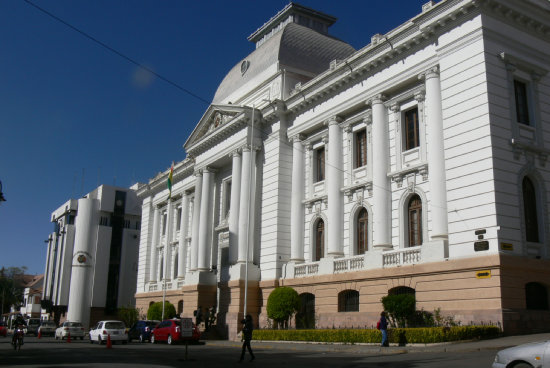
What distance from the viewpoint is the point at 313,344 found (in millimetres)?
25516

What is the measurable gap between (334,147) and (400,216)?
6.63 m

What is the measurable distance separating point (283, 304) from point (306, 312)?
5.86 ft

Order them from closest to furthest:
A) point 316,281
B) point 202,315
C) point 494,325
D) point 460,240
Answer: point 494,325, point 460,240, point 316,281, point 202,315

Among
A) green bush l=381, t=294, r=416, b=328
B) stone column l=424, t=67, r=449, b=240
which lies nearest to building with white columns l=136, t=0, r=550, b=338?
stone column l=424, t=67, r=449, b=240

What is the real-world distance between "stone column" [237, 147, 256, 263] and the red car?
6.14 metres

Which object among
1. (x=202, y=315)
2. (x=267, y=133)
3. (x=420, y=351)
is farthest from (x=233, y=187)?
(x=420, y=351)

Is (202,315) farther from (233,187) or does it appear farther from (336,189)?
(336,189)

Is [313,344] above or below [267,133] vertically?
below

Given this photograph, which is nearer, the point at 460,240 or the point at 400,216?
the point at 460,240

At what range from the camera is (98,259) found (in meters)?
68.6

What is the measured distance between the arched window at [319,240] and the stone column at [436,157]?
9.18 m

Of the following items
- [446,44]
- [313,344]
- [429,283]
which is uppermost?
[446,44]

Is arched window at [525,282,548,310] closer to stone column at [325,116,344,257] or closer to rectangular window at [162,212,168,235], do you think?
stone column at [325,116,344,257]

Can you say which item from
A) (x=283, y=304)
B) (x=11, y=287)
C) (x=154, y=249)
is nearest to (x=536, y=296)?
(x=283, y=304)
